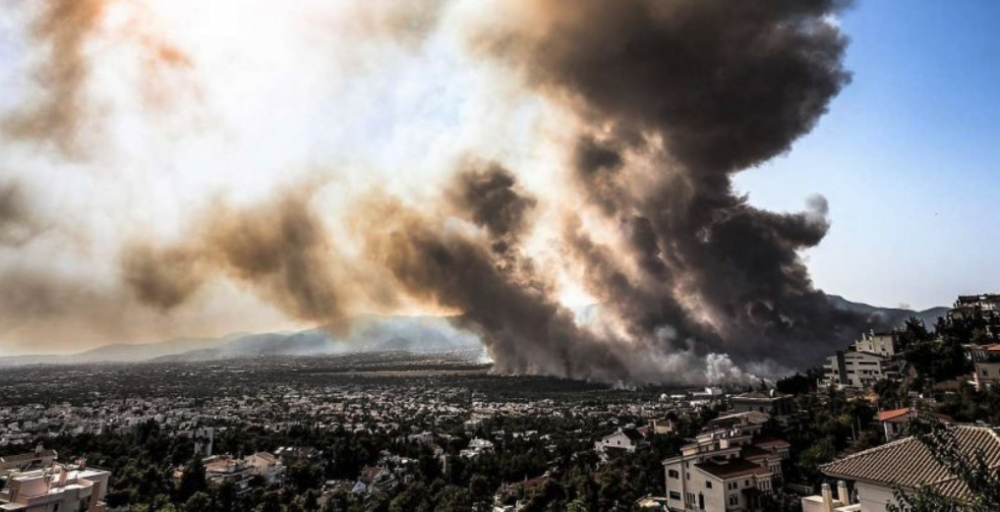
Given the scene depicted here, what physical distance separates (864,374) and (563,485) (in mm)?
28329

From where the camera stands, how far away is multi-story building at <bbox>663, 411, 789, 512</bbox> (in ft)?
68.2

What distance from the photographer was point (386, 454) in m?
36.6

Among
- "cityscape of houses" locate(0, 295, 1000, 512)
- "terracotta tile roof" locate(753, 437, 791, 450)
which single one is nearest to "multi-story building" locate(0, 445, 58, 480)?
"cityscape of houses" locate(0, 295, 1000, 512)

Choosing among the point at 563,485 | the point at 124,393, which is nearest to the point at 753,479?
the point at 563,485

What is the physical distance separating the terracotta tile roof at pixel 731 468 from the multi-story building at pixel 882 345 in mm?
25674

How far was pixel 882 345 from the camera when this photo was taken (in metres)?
41.9

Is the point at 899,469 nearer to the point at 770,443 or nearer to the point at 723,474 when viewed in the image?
the point at 723,474

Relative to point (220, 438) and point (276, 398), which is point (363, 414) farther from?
point (276, 398)

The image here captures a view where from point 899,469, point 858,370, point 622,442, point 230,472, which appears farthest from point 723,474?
point 858,370

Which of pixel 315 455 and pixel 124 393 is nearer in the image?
pixel 315 455

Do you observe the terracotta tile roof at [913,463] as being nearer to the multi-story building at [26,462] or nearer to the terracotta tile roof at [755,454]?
the terracotta tile roof at [755,454]

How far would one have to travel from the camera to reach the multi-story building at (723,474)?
68.2 ft

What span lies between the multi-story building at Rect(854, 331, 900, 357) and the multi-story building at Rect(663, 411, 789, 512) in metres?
21.9

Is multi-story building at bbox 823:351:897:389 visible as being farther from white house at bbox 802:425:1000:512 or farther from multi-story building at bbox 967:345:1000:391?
white house at bbox 802:425:1000:512
